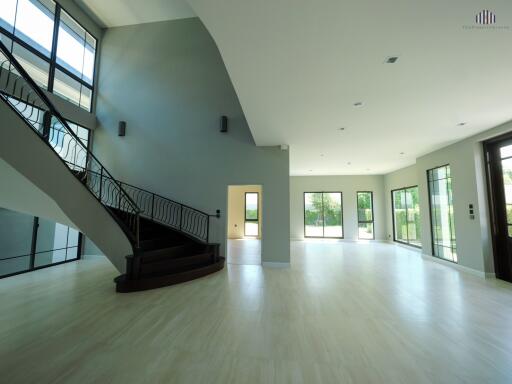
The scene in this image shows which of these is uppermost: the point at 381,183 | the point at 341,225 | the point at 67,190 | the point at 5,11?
the point at 5,11

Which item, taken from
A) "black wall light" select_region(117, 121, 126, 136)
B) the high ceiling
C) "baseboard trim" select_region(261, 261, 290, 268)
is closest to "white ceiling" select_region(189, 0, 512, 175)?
the high ceiling

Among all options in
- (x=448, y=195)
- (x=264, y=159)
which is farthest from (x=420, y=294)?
(x=264, y=159)

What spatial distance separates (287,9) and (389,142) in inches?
187

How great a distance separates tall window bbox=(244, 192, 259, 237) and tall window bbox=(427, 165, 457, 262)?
7.10 meters

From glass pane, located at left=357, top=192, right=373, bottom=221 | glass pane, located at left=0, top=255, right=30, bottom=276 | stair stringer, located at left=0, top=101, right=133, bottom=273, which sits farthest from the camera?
glass pane, located at left=357, top=192, right=373, bottom=221

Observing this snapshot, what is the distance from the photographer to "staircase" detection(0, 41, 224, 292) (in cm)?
392

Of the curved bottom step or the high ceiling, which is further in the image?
the curved bottom step

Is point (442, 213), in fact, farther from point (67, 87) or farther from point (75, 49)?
point (75, 49)

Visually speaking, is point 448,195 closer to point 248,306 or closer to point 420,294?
point 420,294

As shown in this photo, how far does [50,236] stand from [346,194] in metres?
10.5

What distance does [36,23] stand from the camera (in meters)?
5.43

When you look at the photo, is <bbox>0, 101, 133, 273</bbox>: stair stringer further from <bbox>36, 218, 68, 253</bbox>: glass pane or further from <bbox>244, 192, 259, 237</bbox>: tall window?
<bbox>244, 192, 259, 237</bbox>: tall window

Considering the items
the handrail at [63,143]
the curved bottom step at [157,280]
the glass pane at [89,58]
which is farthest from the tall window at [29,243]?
the glass pane at [89,58]

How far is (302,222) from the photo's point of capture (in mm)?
10492
